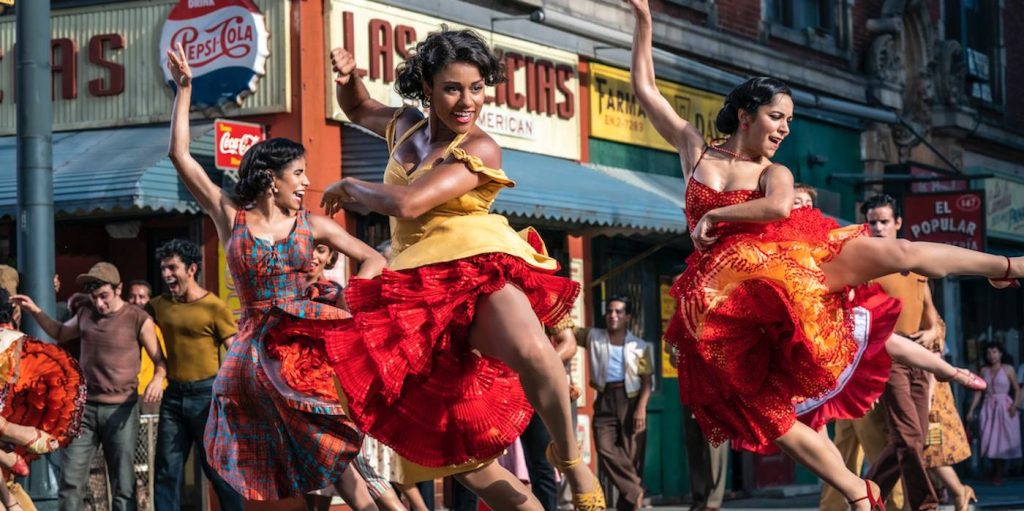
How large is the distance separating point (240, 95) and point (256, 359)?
7.26 meters

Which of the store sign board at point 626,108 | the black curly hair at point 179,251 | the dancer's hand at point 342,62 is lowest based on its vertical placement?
the black curly hair at point 179,251

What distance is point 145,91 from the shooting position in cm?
1565

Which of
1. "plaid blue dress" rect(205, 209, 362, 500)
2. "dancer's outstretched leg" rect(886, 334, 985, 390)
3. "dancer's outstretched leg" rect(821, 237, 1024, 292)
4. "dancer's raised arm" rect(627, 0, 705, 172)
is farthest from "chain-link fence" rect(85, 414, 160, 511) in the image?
"dancer's outstretched leg" rect(821, 237, 1024, 292)

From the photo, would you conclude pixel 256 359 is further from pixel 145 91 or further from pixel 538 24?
pixel 538 24

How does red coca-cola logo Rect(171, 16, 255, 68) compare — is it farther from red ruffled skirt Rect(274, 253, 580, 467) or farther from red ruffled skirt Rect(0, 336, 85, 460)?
red ruffled skirt Rect(274, 253, 580, 467)

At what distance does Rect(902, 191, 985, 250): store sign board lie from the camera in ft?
73.2

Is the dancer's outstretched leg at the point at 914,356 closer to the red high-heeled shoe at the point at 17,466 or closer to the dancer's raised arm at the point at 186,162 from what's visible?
the dancer's raised arm at the point at 186,162

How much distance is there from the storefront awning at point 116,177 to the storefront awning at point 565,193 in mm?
1348

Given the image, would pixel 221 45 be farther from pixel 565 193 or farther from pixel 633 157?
pixel 633 157

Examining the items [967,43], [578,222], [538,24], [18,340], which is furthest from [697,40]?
[18,340]

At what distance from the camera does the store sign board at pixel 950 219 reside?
22.3 meters

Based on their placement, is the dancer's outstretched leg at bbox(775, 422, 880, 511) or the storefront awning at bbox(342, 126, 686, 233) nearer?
the dancer's outstretched leg at bbox(775, 422, 880, 511)

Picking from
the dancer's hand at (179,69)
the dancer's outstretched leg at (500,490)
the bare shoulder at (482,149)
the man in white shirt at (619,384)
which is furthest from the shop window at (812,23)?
the dancer's outstretched leg at (500,490)

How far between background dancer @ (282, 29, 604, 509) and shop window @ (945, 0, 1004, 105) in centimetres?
2130
